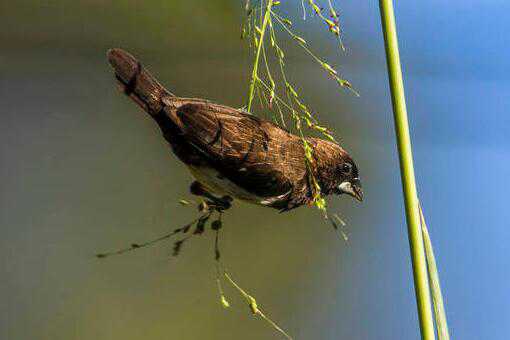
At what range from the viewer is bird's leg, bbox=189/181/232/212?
0.43m

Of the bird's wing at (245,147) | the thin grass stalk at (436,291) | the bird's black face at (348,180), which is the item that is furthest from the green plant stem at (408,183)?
the bird's black face at (348,180)

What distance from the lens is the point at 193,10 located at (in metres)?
0.90

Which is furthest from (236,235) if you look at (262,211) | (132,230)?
(132,230)

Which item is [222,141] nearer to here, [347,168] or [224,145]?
[224,145]

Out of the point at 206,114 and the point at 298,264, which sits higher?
the point at 206,114

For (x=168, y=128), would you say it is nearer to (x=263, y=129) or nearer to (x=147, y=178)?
(x=263, y=129)

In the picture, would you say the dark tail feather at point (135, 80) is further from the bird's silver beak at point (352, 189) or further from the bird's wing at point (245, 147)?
the bird's silver beak at point (352, 189)

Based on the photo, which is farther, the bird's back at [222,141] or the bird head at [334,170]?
the bird head at [334,170]

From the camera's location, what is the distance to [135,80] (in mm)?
387

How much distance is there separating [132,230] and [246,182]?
663mm

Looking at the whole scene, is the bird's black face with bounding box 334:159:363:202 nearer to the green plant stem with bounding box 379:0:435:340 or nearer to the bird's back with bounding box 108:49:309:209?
the bird's back with bounding box 108:49:309:209

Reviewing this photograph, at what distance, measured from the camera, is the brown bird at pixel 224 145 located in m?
0.40

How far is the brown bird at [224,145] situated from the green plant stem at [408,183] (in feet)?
0.47

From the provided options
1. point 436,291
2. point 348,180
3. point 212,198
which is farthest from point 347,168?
point 436,291
